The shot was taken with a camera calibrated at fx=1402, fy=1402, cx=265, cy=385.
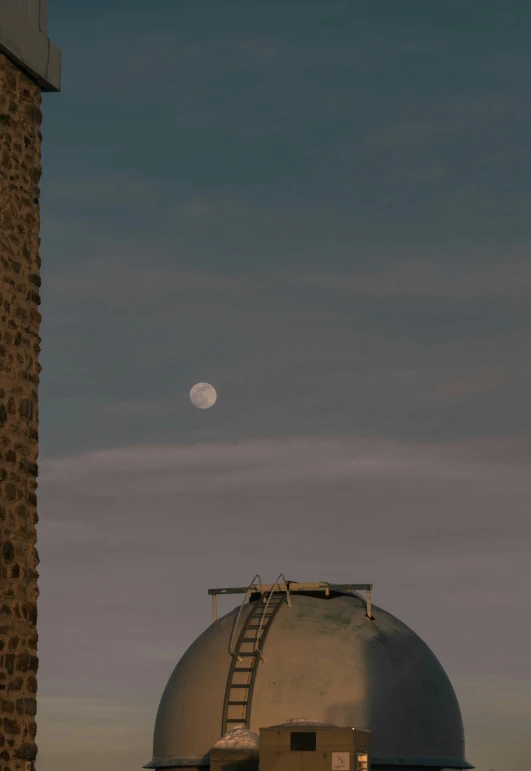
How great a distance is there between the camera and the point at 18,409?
14258 mm

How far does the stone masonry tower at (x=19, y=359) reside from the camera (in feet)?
45.2

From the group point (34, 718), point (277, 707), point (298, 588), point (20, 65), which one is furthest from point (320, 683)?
point (20, 65)

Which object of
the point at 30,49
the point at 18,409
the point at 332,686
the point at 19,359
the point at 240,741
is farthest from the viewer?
the point at 332,686

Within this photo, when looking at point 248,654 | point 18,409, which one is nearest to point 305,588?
point 248,654

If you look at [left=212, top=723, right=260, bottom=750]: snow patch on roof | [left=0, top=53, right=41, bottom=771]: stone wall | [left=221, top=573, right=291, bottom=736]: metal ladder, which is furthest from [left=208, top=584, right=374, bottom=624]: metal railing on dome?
[left=0, top=53, right=41, bottom=771]: stone wall

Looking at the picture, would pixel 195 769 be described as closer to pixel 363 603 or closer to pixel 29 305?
pixel 363 603

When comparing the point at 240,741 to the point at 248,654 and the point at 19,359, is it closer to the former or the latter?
the point at 248,654

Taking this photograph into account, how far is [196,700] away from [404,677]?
4326 millimetres

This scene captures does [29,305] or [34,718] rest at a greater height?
[29,305]

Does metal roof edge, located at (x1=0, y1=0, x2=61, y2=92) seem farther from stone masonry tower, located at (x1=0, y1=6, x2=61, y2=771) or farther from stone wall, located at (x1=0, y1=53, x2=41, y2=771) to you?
stone wall, located at (x1=0, y1=53, x2=41, y2=771)

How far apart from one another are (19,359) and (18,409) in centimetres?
52

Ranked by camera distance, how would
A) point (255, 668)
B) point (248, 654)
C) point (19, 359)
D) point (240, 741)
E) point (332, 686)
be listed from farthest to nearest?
1. point (248, 654)
2. point (255, 668)
3. point (332, 686)
4. point (240, 741)
5. point (19, 359)

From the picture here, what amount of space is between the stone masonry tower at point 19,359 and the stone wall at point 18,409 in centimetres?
1

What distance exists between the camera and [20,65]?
49.1 feet
